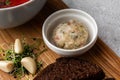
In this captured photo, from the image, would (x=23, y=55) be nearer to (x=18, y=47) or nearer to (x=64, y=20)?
(x=18, y=47)

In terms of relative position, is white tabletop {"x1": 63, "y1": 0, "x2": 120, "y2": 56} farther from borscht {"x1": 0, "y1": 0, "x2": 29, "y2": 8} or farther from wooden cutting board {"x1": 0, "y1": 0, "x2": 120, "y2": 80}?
borscht {"x1": 0, "y1": 0, "x2": 29, "y2": 8}

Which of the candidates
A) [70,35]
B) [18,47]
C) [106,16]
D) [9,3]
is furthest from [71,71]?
[106,16]

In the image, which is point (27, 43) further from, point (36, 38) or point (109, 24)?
point (109, 24)

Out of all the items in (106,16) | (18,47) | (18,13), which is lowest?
(106,16)

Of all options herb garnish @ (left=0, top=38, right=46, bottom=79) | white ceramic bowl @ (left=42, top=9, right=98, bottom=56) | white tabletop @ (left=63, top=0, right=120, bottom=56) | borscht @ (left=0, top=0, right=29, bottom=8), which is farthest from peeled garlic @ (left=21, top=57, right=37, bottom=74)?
white tabletop @ (left=63, top=0, right=120, bottom=56)

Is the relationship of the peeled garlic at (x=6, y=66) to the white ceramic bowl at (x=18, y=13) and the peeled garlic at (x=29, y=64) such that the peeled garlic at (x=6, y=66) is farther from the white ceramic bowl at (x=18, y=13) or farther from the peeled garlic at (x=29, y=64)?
the white ceramic bowl at (x=18, y=13)

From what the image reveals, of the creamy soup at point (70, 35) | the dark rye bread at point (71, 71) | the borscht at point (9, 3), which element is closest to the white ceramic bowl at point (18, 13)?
the borscht at point (9, 3)
